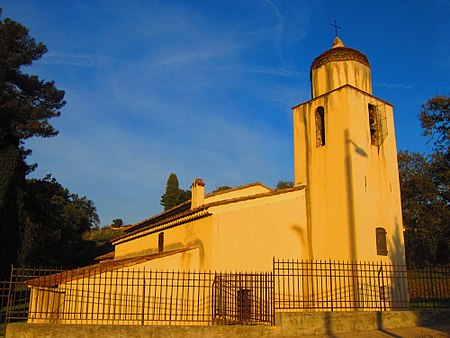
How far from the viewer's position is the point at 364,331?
12.2m

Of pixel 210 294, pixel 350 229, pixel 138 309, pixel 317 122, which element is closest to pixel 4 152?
pixel 138 309

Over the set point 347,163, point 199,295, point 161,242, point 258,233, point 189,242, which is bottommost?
point 199,295

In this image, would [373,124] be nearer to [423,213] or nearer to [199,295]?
[199,295]

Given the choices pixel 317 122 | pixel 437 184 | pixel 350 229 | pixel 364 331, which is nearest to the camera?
pixel 364 331

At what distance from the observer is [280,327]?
37.5ft

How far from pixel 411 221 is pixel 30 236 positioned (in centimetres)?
2655

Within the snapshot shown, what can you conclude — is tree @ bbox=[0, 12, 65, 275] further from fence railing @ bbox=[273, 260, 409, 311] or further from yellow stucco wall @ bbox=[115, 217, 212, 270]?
fence railing @ bbox=[273, 260, 409, 311]

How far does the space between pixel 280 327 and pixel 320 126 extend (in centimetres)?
A: 1039

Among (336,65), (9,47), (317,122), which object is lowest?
(317,122)

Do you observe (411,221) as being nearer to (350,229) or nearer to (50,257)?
(350,229)

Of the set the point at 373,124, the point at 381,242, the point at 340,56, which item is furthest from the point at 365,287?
the point at 340,56

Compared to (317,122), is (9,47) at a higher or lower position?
higher

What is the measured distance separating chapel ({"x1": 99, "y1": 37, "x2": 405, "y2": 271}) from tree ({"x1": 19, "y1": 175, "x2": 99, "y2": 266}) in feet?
32.0

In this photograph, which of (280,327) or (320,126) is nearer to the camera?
(280,327)
